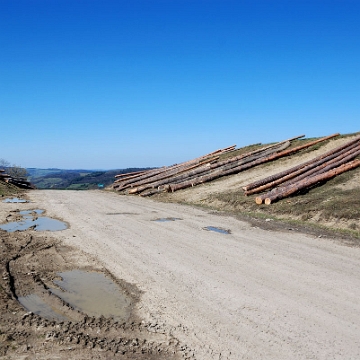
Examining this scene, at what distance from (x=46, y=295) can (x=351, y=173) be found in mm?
15199

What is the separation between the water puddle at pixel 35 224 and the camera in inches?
427

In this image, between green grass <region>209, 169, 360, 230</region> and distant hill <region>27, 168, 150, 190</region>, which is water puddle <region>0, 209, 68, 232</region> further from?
distant hill <region>27, 168, 150, 190</region>

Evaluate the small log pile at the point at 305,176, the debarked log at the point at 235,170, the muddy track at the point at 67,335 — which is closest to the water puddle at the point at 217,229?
the small log pile at the point at 305,176

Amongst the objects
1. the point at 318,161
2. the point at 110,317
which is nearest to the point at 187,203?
the point at 318,161

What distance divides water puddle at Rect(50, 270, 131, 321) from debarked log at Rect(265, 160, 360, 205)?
10049mm

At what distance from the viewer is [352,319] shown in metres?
4.83

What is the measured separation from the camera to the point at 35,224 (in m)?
11.6

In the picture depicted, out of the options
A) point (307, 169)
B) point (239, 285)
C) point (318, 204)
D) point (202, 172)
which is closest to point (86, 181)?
point (202, 172)

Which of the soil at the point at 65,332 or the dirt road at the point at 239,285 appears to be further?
the dirt road at the point at 239,285

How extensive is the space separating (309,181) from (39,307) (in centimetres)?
1345

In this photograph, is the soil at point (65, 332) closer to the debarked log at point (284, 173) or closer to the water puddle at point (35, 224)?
the water puddle at point (35, 224)

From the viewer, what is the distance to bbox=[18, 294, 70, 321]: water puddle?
4823 millimetres

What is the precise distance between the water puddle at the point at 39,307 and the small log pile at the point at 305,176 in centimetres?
1126

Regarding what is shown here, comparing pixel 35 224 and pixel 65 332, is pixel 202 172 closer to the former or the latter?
pixel 35 224
